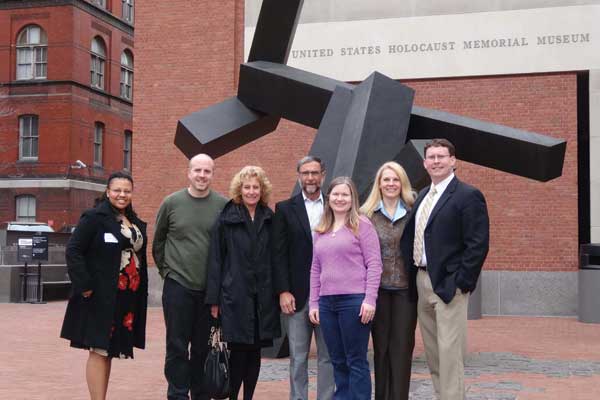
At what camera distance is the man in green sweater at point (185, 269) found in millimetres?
5719

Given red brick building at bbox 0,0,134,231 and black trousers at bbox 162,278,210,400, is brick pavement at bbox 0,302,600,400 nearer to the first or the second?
black trousers at bbox 162,278,210,400

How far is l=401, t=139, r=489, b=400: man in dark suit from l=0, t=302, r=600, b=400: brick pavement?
1496 mm

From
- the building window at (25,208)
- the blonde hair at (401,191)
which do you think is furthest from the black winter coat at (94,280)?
the building window at (25,208)

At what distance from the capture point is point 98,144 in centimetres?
3916

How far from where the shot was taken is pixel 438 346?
16.8ft

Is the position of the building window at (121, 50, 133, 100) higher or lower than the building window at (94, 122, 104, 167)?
higher

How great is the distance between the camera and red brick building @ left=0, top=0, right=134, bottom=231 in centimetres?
3647

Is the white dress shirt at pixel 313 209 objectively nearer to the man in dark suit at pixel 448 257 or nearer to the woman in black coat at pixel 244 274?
the woman in black coat at pixel 244 274

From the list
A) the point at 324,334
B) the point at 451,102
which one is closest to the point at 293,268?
the point at 324,334

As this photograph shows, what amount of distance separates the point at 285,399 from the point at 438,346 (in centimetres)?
172

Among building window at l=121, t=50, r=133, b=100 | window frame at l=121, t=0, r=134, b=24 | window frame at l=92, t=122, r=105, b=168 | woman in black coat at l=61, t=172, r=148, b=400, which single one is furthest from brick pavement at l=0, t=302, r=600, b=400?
window frame at l=121, t=0, r=134, b=24

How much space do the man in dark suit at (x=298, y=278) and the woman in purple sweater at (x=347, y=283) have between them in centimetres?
33

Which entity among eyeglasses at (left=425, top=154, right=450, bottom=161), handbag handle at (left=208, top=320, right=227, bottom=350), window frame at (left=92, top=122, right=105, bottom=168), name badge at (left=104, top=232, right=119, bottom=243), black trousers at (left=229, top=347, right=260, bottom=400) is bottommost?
black trousers at (left=229, top=347, right=260, bottom=400)

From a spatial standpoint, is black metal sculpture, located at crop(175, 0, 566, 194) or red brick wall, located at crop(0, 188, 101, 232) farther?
red brick wall, located at crop(0, 188, 101, 232)
